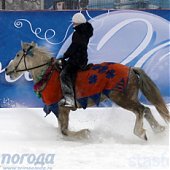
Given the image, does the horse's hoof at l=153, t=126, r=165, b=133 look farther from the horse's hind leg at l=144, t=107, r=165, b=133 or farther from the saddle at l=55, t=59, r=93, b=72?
the saddle at l=55, t=59, r=93, b=72

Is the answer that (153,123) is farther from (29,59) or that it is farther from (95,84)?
(29,59)

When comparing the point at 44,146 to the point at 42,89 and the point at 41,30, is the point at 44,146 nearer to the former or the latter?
the point at 42,89

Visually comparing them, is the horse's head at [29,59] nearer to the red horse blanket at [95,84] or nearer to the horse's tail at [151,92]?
the red horse blanket at [95,84]

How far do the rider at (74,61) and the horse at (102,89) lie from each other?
9cm

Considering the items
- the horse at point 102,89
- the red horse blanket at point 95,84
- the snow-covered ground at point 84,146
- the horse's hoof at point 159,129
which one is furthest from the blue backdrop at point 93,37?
the horse's hoof at point 159,129

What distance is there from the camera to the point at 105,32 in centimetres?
1084

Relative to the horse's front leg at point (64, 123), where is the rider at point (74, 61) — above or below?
above

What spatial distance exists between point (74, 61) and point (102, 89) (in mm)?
546

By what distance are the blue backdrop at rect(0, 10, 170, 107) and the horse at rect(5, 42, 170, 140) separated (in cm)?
361

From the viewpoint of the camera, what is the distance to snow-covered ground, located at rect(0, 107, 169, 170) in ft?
17.3

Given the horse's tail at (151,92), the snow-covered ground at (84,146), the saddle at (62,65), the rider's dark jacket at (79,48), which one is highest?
the rider's dark jacket at (79,48)

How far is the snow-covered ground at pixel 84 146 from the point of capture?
5.27 meters

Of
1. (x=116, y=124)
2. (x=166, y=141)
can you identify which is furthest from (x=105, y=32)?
(x=166, y=141)

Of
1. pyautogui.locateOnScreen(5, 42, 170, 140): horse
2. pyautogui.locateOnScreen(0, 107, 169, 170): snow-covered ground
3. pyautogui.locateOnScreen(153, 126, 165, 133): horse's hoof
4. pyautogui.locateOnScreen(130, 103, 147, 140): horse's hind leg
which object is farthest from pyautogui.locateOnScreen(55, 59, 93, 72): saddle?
pyautogui.locateOnScreen(153, 126, 165, 133): horse's hoof
